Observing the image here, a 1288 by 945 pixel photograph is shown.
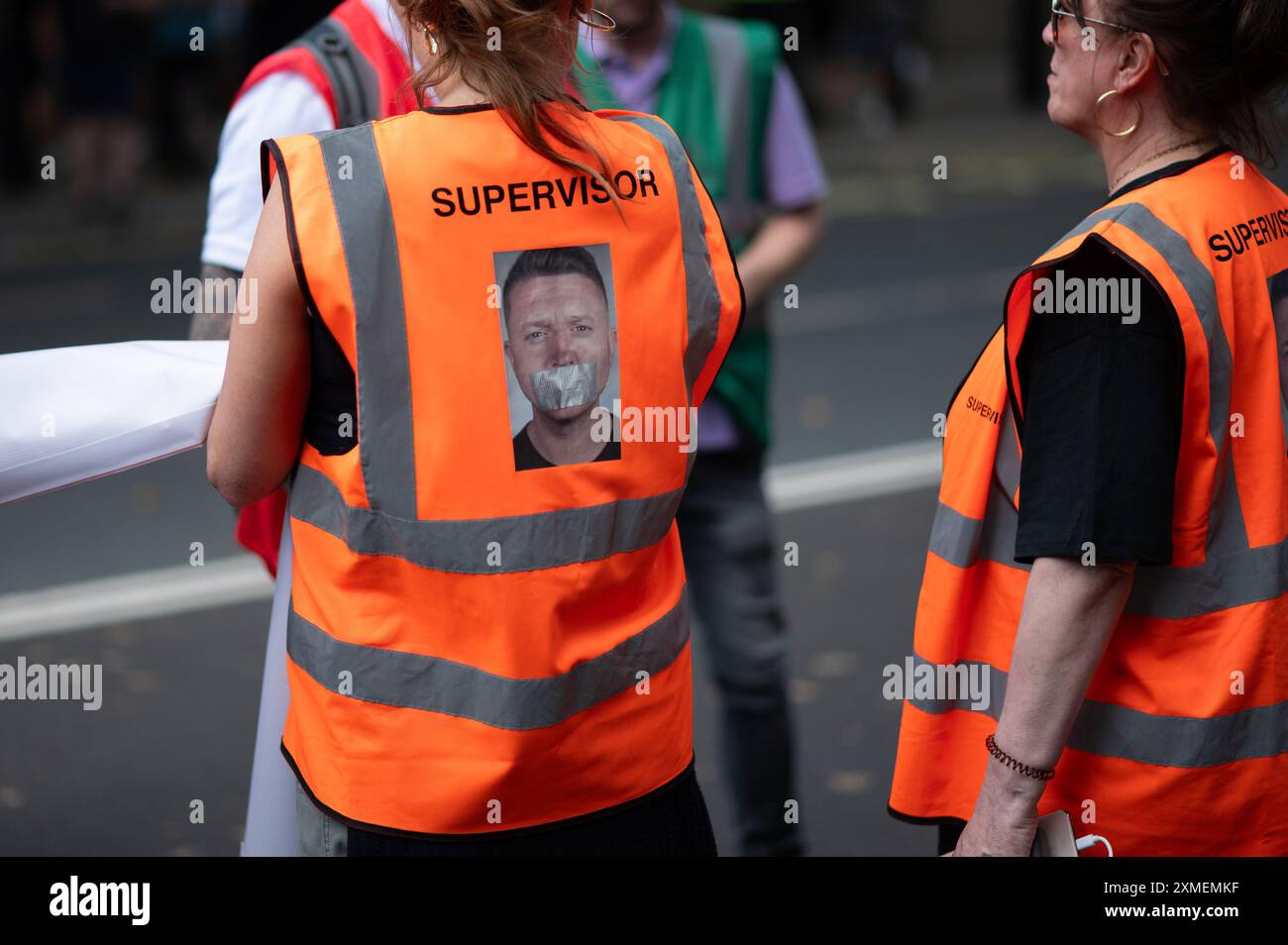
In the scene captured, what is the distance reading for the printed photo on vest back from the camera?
6.85ft

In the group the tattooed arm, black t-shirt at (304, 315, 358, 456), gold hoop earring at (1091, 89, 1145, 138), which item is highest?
gold hoop earring at (1091, 89, 1145, 138)

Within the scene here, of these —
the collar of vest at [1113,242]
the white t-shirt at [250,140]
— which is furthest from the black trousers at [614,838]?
the white t-shirt at [250,140]

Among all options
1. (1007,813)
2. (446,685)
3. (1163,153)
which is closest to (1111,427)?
(1163,153)

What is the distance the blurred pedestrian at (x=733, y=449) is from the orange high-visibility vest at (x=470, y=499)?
160cm

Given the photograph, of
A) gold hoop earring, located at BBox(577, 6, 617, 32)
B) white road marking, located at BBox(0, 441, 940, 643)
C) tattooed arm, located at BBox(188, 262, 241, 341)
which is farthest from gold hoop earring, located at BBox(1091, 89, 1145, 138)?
white road marking, located at BBox(0, 441, 940, 643)

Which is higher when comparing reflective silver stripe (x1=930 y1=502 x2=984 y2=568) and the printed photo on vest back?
the printed photo on vest back

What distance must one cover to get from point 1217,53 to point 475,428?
1.11 m

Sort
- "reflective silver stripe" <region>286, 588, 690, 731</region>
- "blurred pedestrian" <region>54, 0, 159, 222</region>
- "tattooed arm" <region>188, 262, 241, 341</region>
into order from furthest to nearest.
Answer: "blurred pedestrian" <region>54, 0, 159, 222</region> → "tattooed arm" <region>188, 262, 241, 341</region> → "reflective silver stripe" <region>286, 588, 690, 731</region>

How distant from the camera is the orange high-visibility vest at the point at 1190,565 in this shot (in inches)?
85.1

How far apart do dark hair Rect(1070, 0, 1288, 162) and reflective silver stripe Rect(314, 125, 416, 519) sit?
3.31 ft

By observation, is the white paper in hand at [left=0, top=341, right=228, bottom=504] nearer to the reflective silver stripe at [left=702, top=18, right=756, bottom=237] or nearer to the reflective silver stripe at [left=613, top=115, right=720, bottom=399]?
the reflective silver stripe at [left=613, top=115, right=720, bottom=399]
